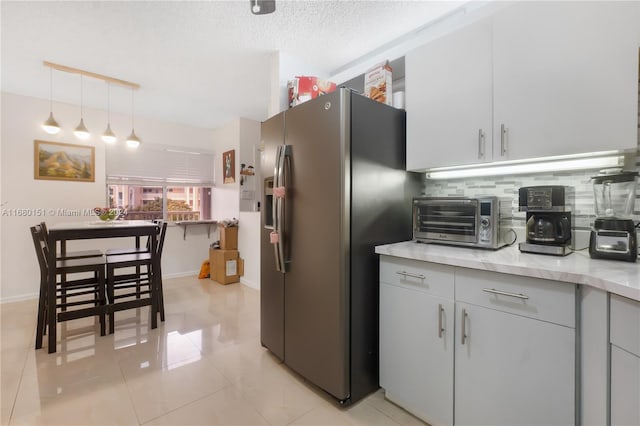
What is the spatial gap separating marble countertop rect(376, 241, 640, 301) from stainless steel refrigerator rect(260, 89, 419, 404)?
25 centimetres

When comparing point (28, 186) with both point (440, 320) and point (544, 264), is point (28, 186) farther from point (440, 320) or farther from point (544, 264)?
point (544, 264)

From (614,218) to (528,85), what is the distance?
742 mm

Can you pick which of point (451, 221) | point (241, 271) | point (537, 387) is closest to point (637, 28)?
point (451, 221)

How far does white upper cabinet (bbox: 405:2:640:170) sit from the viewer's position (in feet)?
4.00

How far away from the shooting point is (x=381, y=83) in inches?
78.7

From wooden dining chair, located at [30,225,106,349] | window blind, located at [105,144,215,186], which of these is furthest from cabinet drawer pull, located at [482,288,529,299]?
window blind, located at [105,144,215,186]

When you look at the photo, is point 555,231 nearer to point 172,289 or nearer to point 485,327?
point 485,327

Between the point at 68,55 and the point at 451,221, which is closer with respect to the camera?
the point at 451,221

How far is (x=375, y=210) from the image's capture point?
176 centimetres

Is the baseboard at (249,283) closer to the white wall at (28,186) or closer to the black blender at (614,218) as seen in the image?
the white wall at (28,186)

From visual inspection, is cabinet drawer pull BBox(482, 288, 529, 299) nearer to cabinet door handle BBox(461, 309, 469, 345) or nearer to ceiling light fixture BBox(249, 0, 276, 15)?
cabinet door handle BBox(461, 309, 469, 345)

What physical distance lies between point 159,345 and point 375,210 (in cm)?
215

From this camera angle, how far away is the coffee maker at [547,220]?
4.53ft

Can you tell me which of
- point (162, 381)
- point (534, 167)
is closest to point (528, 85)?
point (534, 167)
